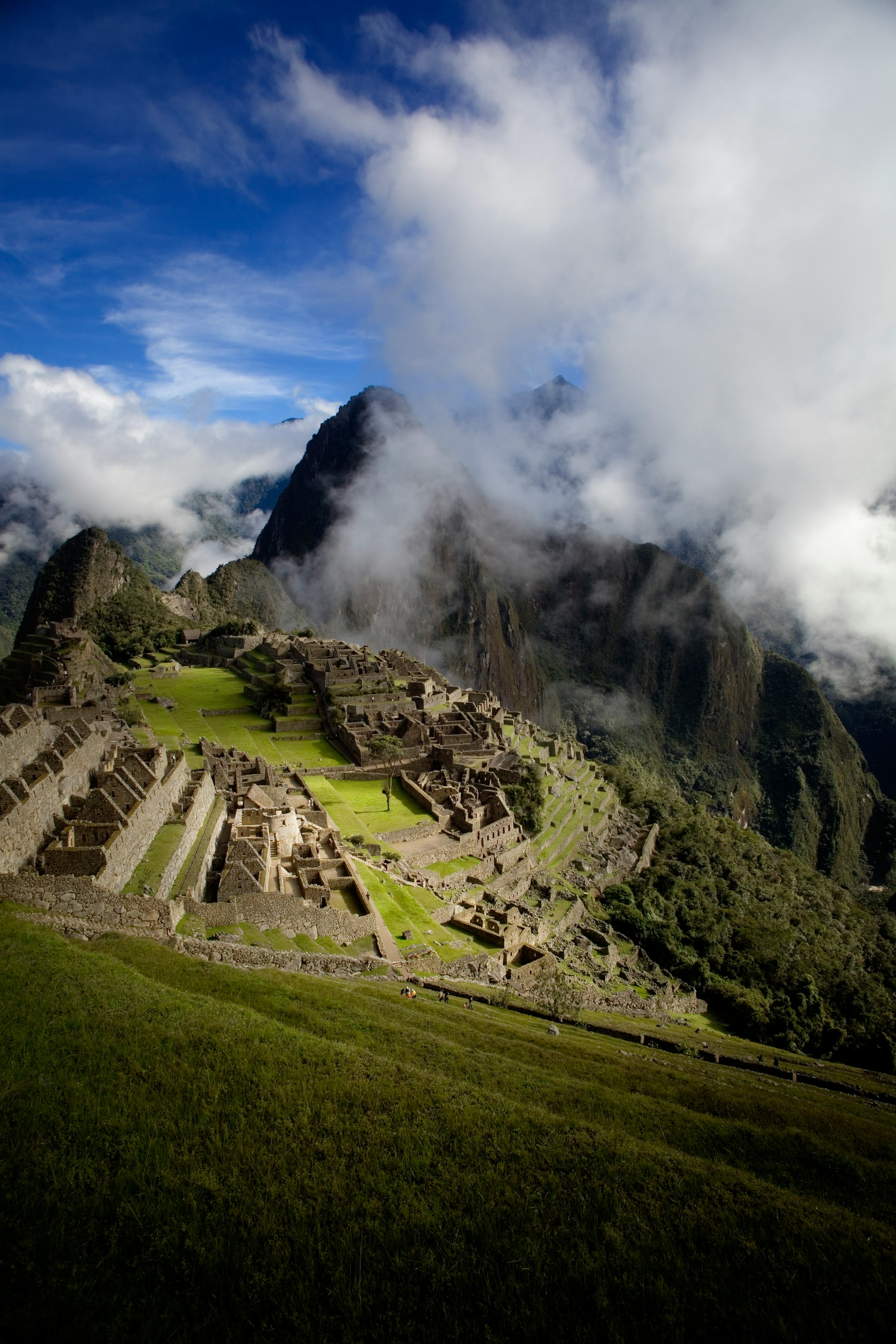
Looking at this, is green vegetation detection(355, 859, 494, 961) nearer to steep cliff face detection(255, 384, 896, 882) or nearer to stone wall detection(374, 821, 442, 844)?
stone wall detection(374, 821, 442, 844)

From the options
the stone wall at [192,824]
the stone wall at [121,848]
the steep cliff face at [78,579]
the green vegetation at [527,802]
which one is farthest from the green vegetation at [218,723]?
the steep cliff face at [78,579]

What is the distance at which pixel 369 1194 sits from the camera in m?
6.99

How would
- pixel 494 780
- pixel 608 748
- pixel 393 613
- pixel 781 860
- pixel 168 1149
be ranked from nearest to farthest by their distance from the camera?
pixel 168 1149
pixel 494 780
pixel 781 860
pixel 608 748
pixel 393 613

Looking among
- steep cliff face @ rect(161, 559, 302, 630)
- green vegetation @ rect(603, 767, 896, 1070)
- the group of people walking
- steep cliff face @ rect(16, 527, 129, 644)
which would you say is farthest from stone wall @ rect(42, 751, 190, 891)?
steep cliff face @ rect(161, 559, 302, 630)

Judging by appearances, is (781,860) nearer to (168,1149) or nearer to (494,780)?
(494,780)

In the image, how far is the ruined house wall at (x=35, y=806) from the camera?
52.3ft

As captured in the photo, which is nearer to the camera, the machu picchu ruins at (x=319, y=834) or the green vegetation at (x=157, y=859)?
the machu picchu ruins at (x=319, y=834)

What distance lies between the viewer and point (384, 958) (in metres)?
19.3

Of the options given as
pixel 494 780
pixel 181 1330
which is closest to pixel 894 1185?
pixel 181 1330

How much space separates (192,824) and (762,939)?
34.9 metres

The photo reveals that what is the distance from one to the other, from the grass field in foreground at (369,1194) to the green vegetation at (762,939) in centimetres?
2353

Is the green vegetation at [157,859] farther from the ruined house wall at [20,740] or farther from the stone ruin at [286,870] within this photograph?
the ruined house wall at [20,740]

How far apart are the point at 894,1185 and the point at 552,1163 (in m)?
6.12

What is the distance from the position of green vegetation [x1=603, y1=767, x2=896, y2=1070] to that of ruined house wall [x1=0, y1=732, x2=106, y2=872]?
27.7 metres
